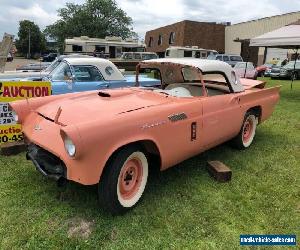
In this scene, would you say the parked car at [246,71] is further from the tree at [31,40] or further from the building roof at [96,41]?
the tree at [31,40]

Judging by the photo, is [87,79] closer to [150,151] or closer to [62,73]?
[62,73]

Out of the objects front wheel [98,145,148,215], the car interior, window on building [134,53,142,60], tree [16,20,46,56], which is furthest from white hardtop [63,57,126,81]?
tree [16,20,46,56]

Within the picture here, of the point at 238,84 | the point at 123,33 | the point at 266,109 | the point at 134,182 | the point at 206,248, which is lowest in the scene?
the point at 206,248

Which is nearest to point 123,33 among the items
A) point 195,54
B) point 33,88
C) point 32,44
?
point 32,44

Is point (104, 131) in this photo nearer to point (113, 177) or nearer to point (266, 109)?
point (113, 177)

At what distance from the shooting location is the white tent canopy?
12.7 m

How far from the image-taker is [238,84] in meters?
5.62

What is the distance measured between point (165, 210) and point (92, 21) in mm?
63718

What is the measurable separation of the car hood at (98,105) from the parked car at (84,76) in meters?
2.67

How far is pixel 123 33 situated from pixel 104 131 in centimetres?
6543

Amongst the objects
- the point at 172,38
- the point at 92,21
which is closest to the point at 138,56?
the point at 172,38

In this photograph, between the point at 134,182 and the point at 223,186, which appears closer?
the point at 134,182

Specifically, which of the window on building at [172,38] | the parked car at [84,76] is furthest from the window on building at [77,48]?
the parked car at [84,76]

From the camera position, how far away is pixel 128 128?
11.4ft
